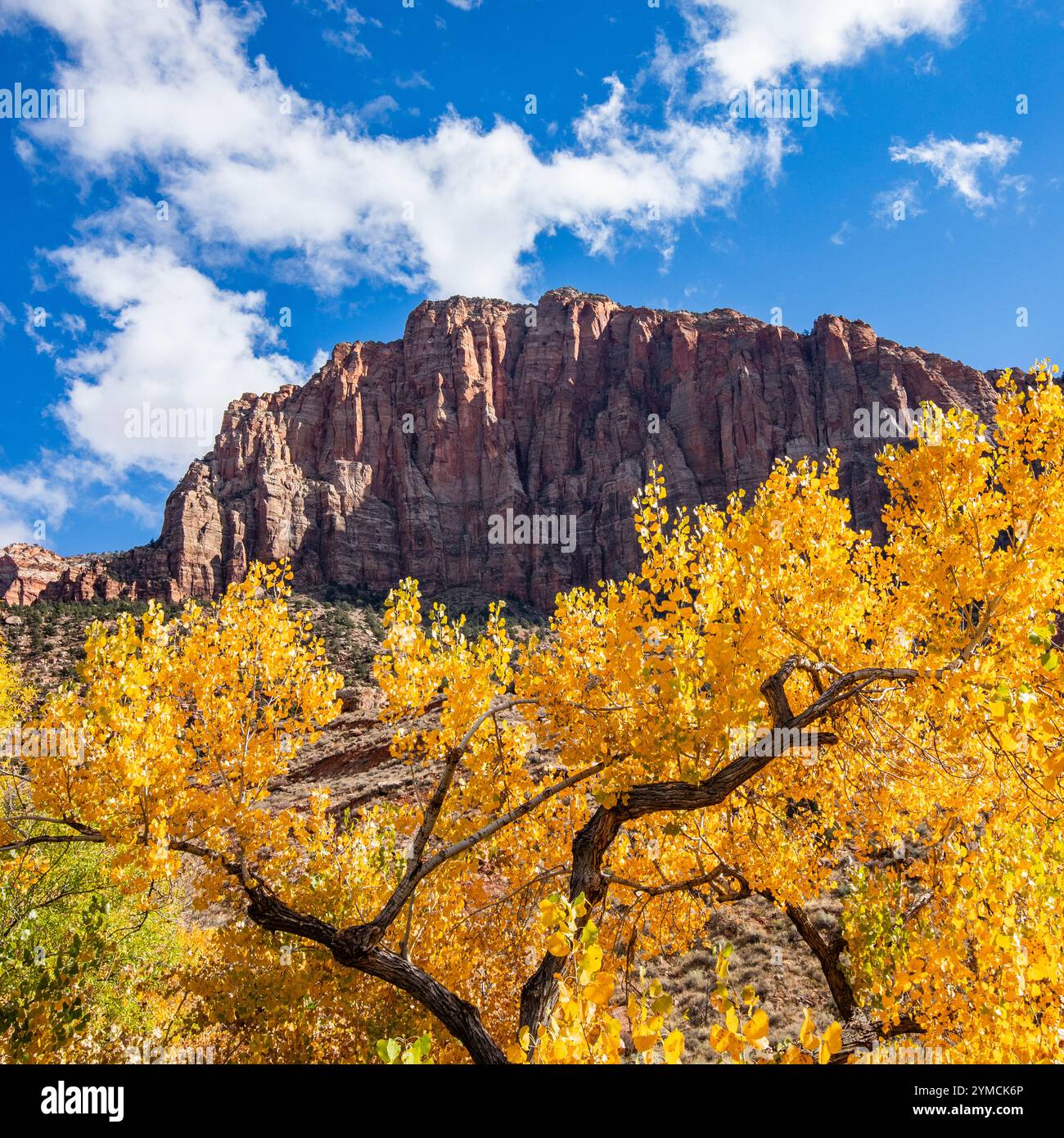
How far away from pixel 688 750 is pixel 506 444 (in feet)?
380

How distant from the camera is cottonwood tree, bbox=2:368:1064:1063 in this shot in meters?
5.13

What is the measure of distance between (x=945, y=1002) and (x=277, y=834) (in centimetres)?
707

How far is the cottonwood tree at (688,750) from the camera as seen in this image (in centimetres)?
513

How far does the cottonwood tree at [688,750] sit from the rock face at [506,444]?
8666cm

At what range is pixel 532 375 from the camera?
12638 centimetres

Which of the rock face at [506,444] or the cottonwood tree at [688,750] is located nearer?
the cottonwood tree at [688,750]

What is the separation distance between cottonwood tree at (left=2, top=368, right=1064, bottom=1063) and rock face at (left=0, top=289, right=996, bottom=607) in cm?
8666

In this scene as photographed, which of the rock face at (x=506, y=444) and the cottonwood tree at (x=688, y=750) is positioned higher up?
the rock face at (x=506, y=444)

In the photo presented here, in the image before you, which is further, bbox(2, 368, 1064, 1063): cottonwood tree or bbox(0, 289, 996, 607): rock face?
bbox(0, 289, 996, 607): rock face

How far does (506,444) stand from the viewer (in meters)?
118

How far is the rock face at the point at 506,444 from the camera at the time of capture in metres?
96.6
